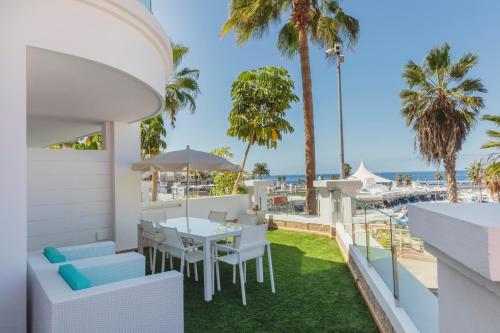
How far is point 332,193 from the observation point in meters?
8.23

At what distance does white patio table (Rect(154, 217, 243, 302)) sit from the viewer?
430 cm

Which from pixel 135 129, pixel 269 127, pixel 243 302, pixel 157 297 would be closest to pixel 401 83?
pixel 269 127

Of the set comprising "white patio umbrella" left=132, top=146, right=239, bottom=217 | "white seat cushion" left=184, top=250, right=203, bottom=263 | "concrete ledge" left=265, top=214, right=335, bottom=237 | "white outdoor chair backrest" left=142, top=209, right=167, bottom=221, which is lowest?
"concrete ledge" left=265, top=214, right=335, bottom=237

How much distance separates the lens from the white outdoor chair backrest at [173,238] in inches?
180

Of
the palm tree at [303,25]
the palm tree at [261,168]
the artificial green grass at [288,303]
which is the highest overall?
the palm tree at [303,25]

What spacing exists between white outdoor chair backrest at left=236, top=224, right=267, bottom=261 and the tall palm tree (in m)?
6.56

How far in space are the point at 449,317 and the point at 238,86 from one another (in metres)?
11.2

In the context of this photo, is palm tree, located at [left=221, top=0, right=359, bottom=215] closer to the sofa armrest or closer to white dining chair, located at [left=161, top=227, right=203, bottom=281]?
white dining chair, located at [left=161, top=227, right=203, bottom=281]

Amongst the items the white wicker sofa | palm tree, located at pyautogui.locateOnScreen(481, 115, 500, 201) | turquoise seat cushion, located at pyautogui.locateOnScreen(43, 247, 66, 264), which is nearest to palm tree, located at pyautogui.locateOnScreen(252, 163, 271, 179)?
palm tree, located at pyautogui.locateOnScreen(481, 115, 500, 201)

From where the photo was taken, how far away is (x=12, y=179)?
2.89 metres

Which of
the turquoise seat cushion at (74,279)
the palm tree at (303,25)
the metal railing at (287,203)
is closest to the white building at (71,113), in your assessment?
the turquoise seat cushion at (74,279)

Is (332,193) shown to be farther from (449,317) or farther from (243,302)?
(449,317)

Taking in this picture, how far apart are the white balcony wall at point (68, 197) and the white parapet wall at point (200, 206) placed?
44.4 inches

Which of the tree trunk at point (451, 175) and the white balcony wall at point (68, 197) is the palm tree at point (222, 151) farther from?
the tree trunk at point (451, 175)
